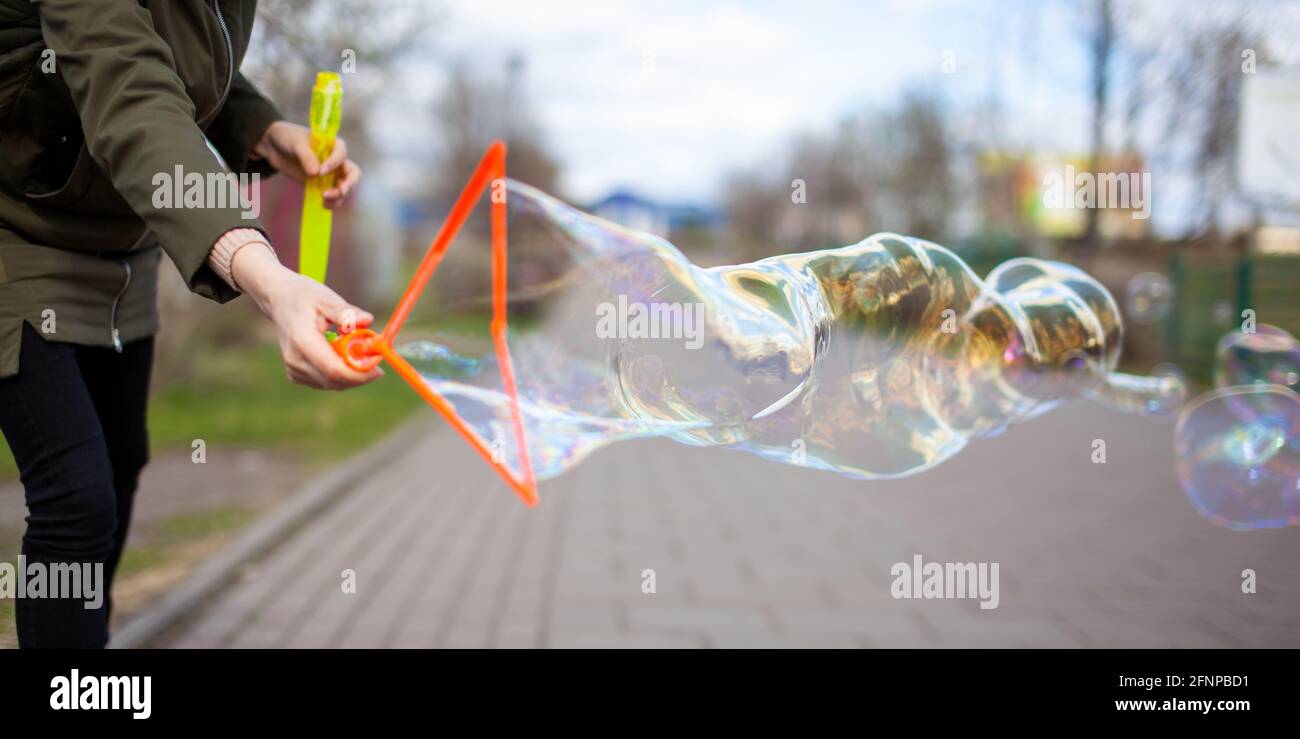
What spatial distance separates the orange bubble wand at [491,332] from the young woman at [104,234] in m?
0.05

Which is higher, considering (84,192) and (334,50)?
(334,50)

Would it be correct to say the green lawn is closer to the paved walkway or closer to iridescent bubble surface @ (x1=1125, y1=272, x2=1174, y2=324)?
the paved walkway

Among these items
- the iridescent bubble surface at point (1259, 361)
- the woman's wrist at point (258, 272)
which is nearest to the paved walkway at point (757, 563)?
the iridescent bubble surface at point (1259, 361)

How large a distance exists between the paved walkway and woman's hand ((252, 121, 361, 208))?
2.01m

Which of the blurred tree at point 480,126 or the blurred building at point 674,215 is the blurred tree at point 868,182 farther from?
the blurred tree at point 480,126

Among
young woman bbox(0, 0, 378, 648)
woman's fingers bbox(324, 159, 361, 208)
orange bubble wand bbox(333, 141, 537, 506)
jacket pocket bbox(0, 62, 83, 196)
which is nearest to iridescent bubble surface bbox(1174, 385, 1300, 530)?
orange bubble wand bbox(333, 141, 537, 506)

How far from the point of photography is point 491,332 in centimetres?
274

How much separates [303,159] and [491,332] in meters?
0.67

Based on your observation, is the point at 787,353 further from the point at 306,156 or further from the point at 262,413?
the point at 262,413

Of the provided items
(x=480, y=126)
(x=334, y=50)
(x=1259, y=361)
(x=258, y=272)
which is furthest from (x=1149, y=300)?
(x=480, y=126)

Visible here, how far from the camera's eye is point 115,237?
7.16 feet

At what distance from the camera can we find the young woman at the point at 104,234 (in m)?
1.62

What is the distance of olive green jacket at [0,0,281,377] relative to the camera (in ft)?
5.41
